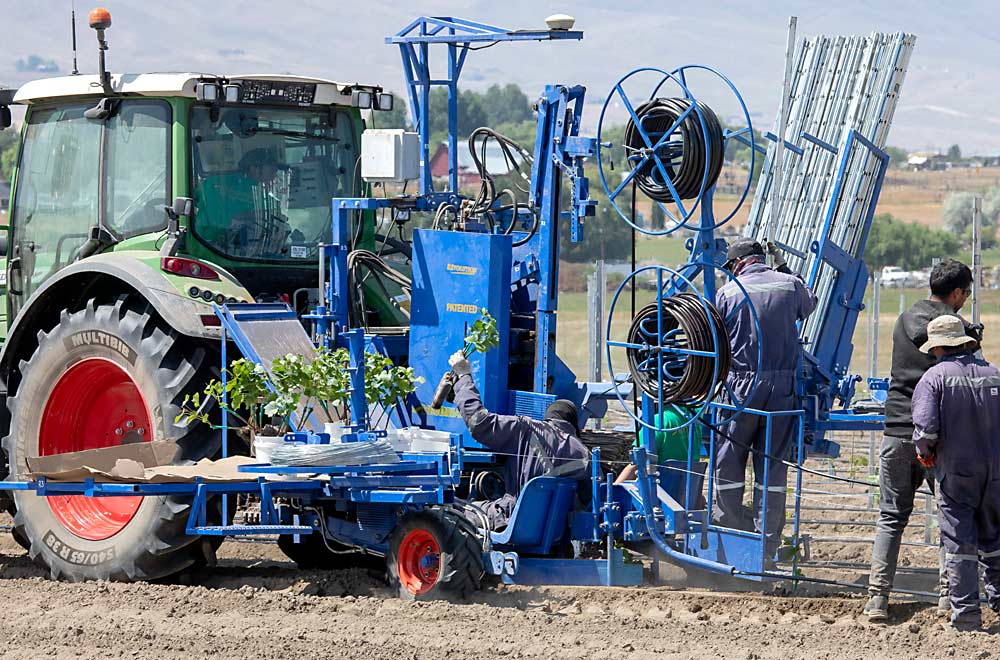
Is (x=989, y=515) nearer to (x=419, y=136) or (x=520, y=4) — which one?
(x=419, y=136)

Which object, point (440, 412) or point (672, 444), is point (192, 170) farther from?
point (672, 444)

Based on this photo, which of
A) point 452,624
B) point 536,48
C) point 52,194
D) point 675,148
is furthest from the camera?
point 536,48

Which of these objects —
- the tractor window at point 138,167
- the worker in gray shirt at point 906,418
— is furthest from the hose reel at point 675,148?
the tractor window at point 138,167

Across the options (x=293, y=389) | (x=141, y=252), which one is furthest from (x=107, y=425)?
(x=293, y=389)

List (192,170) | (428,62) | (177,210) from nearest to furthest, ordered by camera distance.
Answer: (177,210)
(192,170)
(428,62)

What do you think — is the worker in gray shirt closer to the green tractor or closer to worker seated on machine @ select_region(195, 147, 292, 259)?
the green tractor

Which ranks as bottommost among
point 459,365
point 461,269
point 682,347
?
point 459,365

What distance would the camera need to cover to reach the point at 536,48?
194375mm

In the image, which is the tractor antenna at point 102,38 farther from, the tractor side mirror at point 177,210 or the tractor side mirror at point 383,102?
the tractor side mirror at point 383,102

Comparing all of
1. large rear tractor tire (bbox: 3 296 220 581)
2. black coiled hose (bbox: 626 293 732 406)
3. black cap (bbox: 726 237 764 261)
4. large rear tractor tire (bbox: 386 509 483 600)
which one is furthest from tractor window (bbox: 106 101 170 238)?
black cap (bbox: 726 237 764 261)

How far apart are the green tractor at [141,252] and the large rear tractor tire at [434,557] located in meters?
1.10

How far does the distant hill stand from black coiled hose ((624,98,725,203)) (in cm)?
13863

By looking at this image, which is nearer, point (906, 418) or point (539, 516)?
point (906, 418)

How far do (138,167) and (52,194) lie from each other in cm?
73
